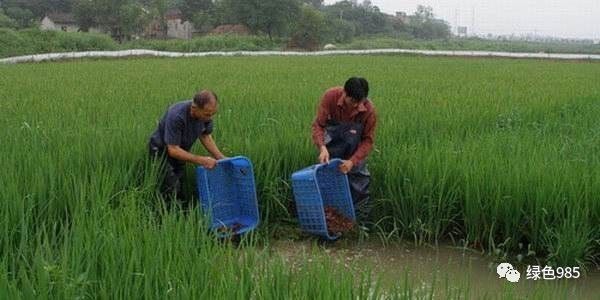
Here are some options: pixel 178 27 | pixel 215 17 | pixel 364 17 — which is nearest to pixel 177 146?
pixel 215 17

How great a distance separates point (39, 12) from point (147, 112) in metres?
46.4

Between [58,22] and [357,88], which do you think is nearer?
[357,88]

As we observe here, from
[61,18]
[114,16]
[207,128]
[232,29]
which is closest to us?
[207,128]

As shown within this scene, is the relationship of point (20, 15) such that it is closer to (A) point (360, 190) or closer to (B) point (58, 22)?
(B) point (58, 22)

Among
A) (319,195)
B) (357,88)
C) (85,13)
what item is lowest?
(319,195)

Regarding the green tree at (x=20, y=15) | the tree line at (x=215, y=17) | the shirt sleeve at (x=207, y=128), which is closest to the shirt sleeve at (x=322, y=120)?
the shirt sleeve at (x=207, y=128)

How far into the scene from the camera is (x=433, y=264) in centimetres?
319

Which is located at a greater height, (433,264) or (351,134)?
(351,134)

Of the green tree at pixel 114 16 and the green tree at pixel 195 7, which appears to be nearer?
the green tree at pixel 114 16

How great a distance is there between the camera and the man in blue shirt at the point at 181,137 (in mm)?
3227

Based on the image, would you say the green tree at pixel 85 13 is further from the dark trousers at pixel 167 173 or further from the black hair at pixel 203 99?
the black hair at pixel 203 99

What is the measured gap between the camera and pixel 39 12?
46500mm

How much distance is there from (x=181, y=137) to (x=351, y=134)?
1.01 m

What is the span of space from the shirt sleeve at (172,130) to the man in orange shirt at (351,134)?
82cm
